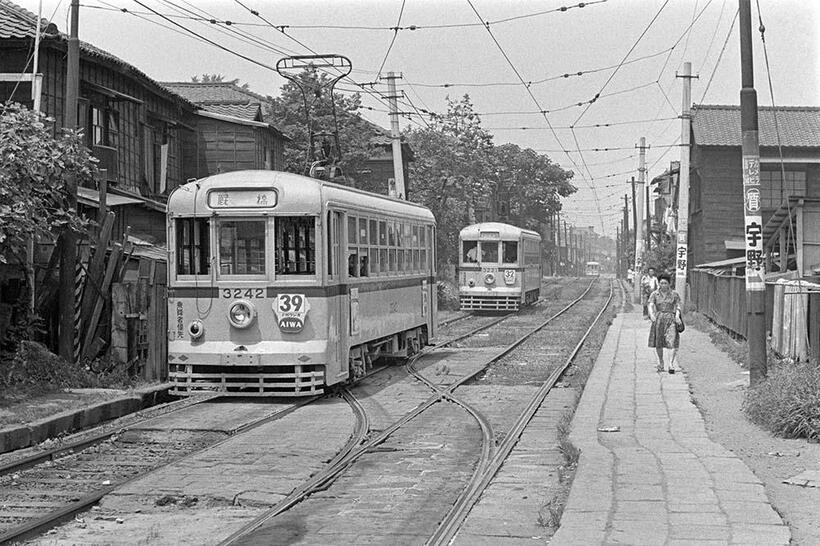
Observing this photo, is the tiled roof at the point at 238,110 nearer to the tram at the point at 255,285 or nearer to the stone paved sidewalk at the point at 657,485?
the tram at the point at 255,285

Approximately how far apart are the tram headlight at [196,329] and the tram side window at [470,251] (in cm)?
2182

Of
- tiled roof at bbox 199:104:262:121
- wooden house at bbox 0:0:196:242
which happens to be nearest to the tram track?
wooden house at bbox 0:0:196:242

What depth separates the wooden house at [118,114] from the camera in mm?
21562

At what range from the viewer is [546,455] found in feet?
32.6

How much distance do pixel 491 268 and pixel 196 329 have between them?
21885 mm

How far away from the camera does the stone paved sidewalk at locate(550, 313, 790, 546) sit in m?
6.46

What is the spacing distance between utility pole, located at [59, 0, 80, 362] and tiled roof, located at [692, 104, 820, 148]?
3223 cm

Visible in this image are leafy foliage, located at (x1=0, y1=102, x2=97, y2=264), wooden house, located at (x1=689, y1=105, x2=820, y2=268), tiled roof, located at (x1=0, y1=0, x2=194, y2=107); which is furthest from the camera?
wooden house, located at (x1=689, y1=105, x2=820, y2=268)

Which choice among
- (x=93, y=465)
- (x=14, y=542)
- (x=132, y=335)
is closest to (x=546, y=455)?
(x=93, y=465)

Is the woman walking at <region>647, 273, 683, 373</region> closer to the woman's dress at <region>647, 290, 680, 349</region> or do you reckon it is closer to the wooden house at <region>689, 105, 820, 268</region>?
the woman's dress at <region>647, 290, 680, 349</region>

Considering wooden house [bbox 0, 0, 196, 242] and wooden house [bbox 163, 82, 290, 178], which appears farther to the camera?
wooden house [bbox 163, 82, 290, 178]

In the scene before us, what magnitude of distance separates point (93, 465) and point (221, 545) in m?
3.26

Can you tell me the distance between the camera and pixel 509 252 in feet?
113

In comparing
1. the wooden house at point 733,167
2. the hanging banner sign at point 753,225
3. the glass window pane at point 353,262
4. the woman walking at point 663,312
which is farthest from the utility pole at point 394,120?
the wooden house at point 733,167
